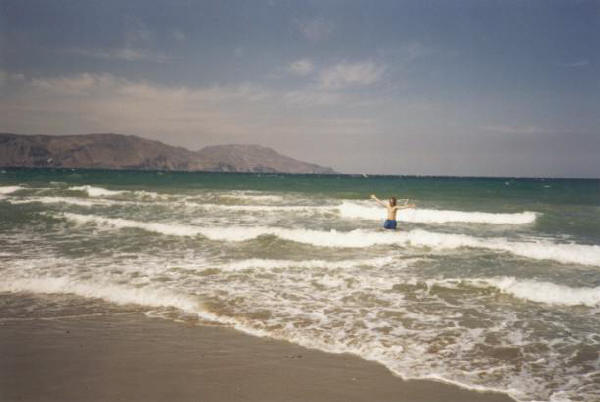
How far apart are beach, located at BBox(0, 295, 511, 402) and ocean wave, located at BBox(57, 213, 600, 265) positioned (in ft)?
28.0

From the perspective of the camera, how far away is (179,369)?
4.66 m

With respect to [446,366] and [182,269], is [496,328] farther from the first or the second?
[182,269]

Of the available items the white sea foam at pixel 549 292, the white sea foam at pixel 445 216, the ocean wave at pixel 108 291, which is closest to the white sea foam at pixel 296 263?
the ocean wave at pixel 108 291

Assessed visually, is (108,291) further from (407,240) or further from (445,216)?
(445,216)

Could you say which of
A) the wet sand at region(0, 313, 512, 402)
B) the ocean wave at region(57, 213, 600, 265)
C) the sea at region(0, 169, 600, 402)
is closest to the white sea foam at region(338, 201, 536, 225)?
the sea at region(0, 169, 600, 402)

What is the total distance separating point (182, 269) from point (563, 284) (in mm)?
9186

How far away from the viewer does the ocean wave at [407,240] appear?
40.1 ft

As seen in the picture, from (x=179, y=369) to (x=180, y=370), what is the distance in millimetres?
34

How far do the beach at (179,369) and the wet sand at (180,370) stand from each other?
0.4 inches

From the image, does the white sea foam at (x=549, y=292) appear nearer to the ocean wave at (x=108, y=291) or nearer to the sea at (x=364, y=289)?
the sea at (x=364, y=289)

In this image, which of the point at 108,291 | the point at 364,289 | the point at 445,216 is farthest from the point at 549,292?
the point at 445,216

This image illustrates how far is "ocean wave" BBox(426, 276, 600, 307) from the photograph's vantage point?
7750 millimetres

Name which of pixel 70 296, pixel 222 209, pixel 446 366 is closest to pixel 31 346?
pixel 70 296

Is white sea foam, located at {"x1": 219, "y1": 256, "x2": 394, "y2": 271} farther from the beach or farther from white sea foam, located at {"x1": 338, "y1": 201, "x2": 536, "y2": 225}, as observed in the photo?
white sea foam, located at {"x1": 338, "y1": 201, "x2": 536, "y2": 225}
